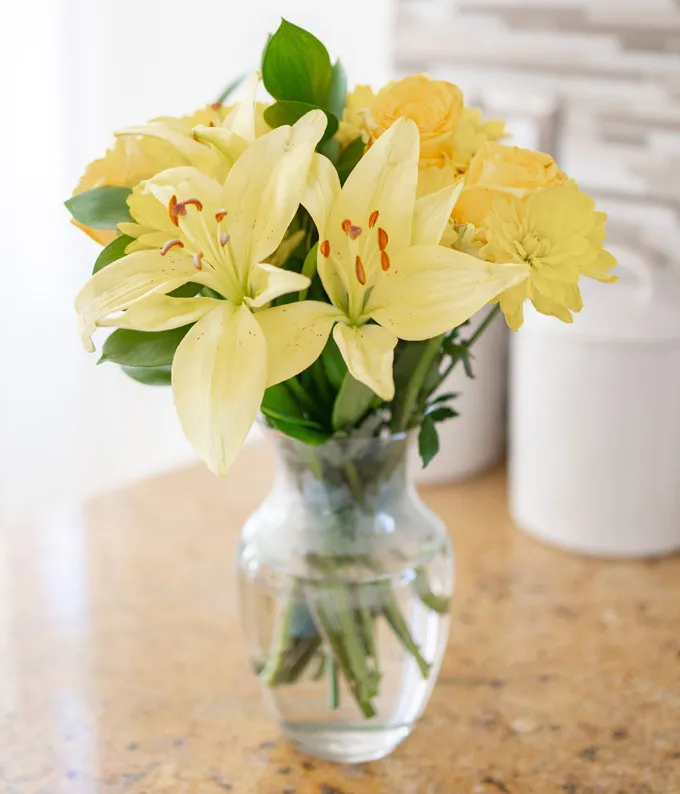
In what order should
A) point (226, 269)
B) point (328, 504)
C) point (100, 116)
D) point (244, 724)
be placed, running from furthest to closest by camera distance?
1. point (100, 116)
2. point (244, 724)
3. point (328, 504)
4. point (226, 269)

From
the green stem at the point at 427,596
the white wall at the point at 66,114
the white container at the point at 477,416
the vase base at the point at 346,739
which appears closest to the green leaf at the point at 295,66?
the green stem at the point at 427,596


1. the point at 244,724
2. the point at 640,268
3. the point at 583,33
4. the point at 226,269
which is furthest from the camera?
the point at 583,33

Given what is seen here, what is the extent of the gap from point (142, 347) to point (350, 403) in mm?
127

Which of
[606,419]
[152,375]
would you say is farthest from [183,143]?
[606,419]

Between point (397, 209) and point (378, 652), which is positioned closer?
point (397, 209)

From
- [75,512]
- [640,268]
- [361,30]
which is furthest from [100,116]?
[640,268]

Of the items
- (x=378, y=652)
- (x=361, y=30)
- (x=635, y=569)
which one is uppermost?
(x=361, y=30)

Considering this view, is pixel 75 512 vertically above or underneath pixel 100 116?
underneath

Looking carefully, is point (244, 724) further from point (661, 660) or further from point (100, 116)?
point (100, 116)

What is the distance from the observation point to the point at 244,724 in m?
0.74

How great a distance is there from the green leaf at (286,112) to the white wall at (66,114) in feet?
2.75

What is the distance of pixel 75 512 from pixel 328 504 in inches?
19.8

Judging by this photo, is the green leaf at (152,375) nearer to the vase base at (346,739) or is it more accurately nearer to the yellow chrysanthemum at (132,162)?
the yellow chrysanthemum at (132,162)

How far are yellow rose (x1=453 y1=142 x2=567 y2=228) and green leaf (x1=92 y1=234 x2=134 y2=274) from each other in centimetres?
17
